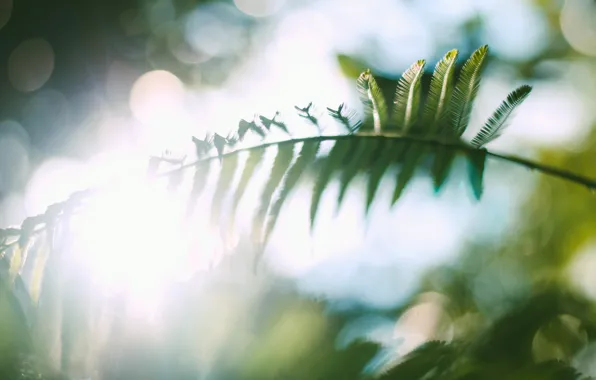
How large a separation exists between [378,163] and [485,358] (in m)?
0.37

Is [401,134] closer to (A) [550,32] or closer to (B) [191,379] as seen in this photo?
(B) [191,379]

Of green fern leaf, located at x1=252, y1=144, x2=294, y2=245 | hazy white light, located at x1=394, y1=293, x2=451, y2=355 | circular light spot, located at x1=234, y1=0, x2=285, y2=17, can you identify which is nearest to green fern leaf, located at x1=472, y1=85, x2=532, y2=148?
green fern leaf, located at x1=252, y1=144, x2=294, y2=245

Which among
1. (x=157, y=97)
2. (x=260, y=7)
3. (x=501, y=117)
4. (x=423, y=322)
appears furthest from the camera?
(x=260, y=7)

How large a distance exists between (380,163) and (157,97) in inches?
125

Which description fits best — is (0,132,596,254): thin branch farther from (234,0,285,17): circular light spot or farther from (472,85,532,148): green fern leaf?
(234,0,285,17): circular light spot

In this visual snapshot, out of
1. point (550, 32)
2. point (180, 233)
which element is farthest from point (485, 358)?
point (550, 32)

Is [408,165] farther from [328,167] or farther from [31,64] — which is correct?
[31,64]

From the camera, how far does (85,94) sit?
3670mm

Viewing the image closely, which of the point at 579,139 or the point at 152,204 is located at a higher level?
the point at 579,139

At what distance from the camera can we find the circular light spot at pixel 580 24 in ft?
9.11

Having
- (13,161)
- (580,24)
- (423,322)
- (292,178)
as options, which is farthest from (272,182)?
(13,161)

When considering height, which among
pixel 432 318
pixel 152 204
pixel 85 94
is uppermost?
pixel 85 94

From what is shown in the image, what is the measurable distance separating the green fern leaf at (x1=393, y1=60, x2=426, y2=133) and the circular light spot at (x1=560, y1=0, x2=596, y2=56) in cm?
244

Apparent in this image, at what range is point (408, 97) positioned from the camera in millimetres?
714
